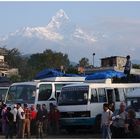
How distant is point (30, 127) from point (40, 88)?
6.60 feet

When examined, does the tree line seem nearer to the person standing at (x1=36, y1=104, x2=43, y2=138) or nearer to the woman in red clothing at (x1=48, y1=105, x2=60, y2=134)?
the woman in red clothing at (x1=48, y1=105, x2=60, y2=134)

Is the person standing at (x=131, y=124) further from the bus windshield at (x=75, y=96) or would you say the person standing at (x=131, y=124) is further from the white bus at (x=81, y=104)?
the bus windshield at (x=75, y=96)

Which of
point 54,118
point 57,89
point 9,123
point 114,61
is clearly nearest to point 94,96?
point 54,118

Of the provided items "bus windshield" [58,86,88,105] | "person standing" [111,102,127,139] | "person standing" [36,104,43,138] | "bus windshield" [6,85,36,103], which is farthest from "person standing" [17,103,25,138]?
"person standing" [111,102,127,139]

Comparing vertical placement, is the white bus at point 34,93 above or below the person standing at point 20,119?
above

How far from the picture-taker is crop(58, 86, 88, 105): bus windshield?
77.4ft

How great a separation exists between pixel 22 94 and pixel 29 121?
8.12ft

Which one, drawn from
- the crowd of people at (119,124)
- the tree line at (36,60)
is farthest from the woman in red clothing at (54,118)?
the tree line at (36,60)

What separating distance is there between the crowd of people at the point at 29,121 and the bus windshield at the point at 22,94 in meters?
0.92

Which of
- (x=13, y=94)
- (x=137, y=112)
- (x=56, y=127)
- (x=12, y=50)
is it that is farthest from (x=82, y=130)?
(x=12, y=50)

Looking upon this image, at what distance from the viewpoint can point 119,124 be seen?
62.8ft

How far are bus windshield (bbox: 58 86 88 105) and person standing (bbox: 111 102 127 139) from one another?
4.26 metres

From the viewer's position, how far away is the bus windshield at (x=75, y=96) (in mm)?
23578

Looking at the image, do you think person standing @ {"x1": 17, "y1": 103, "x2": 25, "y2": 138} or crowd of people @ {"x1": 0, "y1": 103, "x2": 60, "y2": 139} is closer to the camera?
crowd of people @ {"x1": 0, "y1": 103, "x2": 60, "y2": 139}
